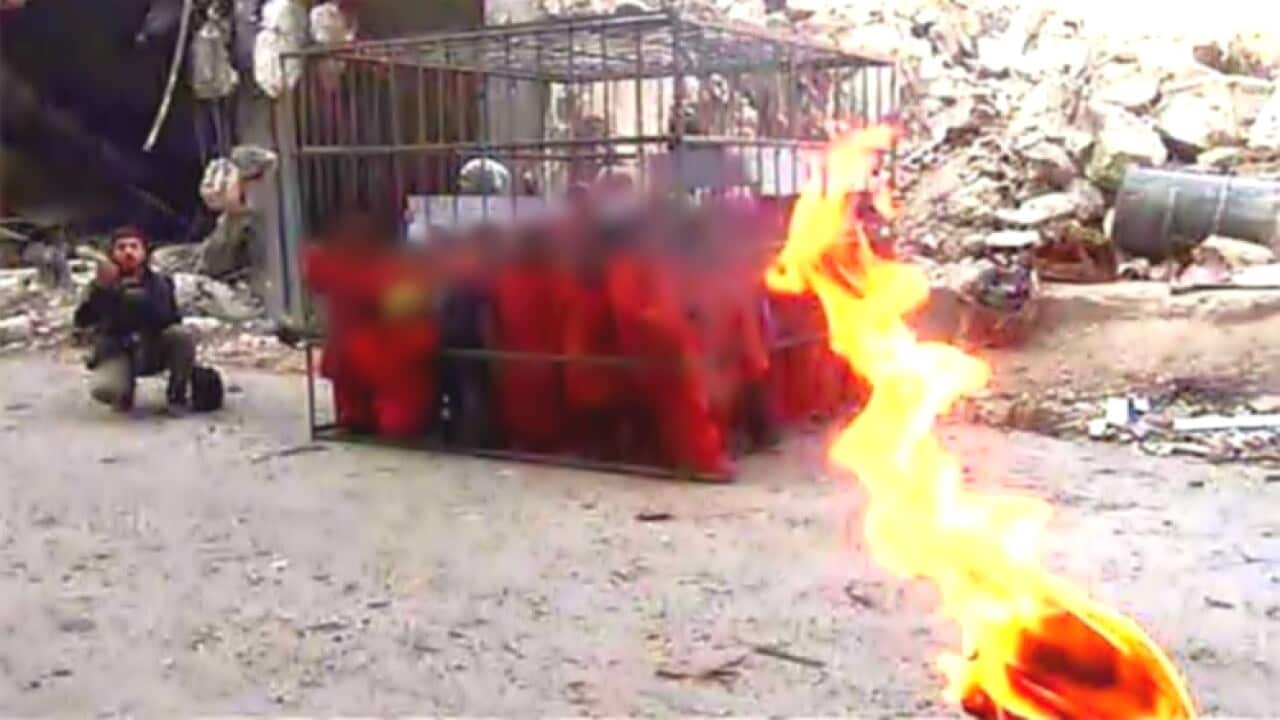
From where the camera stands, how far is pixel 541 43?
8672 mm

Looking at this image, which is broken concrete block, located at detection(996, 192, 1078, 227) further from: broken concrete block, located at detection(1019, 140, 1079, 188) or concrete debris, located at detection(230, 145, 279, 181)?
concrete debris, located at detection(230, 145, 279, 181)

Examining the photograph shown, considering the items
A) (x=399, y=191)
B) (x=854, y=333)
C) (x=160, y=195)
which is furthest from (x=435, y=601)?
(x=160, y=195)

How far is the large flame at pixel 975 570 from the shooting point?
2561mm

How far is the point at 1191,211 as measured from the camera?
10.8 m

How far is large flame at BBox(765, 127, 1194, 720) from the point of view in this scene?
8.40 ft

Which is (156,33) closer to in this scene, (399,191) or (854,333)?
(399,191)

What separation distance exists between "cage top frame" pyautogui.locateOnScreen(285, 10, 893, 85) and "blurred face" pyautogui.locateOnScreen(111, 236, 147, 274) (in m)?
1.54

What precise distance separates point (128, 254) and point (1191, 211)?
23.1 feet

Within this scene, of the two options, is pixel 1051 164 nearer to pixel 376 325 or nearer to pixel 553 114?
pixel 553 114

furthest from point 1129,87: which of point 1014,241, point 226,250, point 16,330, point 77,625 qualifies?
point 77,625

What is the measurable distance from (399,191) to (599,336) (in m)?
1.63

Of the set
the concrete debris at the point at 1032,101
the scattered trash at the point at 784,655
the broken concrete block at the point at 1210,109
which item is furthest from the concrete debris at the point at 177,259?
the scattered trash at the point at 784,655

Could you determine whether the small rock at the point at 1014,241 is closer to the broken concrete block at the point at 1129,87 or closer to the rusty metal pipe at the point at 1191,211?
the rusty metal pipe at the point at 1191,211

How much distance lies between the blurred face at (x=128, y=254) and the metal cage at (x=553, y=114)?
1024 millimetres
